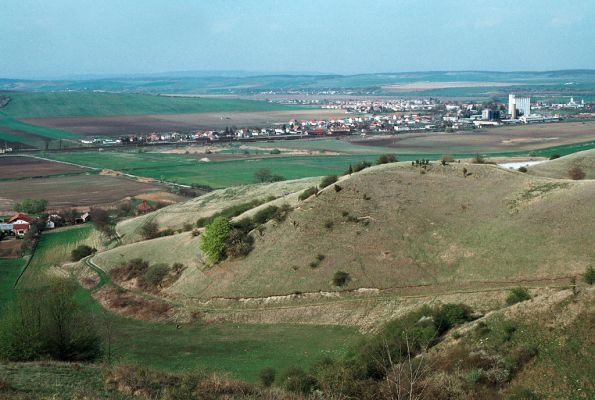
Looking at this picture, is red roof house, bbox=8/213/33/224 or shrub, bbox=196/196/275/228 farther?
red roof house, bbox=8/213/33/224

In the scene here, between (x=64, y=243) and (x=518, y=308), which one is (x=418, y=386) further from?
(x=64, y=243)

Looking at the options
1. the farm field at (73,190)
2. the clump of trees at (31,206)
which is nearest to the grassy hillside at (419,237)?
the clump of trees at (31,206)

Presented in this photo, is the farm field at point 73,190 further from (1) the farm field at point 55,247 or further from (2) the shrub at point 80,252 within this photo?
(2) the shrub at point 80,252

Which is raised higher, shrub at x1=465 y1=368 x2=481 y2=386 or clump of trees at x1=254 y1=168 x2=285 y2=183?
shrub at x1=465 y1=368 x2=481 y2=386

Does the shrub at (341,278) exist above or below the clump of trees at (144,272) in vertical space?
above

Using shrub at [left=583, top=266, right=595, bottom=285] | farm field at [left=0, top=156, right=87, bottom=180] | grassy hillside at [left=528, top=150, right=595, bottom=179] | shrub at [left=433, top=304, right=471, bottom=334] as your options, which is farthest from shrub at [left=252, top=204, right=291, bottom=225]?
farm field at [left=0, top=156, right=87, bottom=180]

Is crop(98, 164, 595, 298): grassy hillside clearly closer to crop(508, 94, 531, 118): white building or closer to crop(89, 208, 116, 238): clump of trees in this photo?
crop(89, 208, 116, 238): clump of trees

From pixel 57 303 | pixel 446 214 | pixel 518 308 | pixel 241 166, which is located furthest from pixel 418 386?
pixel 241 166
